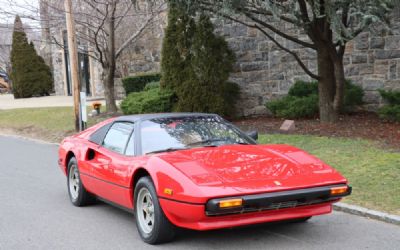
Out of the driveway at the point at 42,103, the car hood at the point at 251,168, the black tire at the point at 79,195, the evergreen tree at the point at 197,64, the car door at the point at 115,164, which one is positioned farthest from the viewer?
the driveway at the point at 42,103

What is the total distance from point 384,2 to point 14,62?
27.2 m

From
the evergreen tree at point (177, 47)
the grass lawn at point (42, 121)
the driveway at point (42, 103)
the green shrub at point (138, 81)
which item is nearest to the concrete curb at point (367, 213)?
the evergreen tree at point (177, 47)

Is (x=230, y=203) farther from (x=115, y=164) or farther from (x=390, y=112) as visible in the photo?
(x=390, y=112)

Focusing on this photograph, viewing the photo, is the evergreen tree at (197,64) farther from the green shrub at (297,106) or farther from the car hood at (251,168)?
the car hood at (251,168)

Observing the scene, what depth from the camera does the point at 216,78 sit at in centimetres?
1548

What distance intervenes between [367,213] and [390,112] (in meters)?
6.80

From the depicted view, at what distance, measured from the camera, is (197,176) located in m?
5.09

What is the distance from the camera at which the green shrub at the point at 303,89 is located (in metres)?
14.9

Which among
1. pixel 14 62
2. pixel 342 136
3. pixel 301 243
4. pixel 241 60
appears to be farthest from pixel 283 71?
pixel 14 62

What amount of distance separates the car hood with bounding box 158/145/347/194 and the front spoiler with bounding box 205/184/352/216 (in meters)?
0.05

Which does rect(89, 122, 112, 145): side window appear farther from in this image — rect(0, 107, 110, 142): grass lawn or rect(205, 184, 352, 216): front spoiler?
rect(0, 107, 110, 142): grass lawn

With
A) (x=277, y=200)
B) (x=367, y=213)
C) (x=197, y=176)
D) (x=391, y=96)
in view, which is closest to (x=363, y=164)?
(x=367, y=213)

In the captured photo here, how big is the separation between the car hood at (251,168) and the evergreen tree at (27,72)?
28.0 metres

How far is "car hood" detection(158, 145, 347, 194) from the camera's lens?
5.03 m
